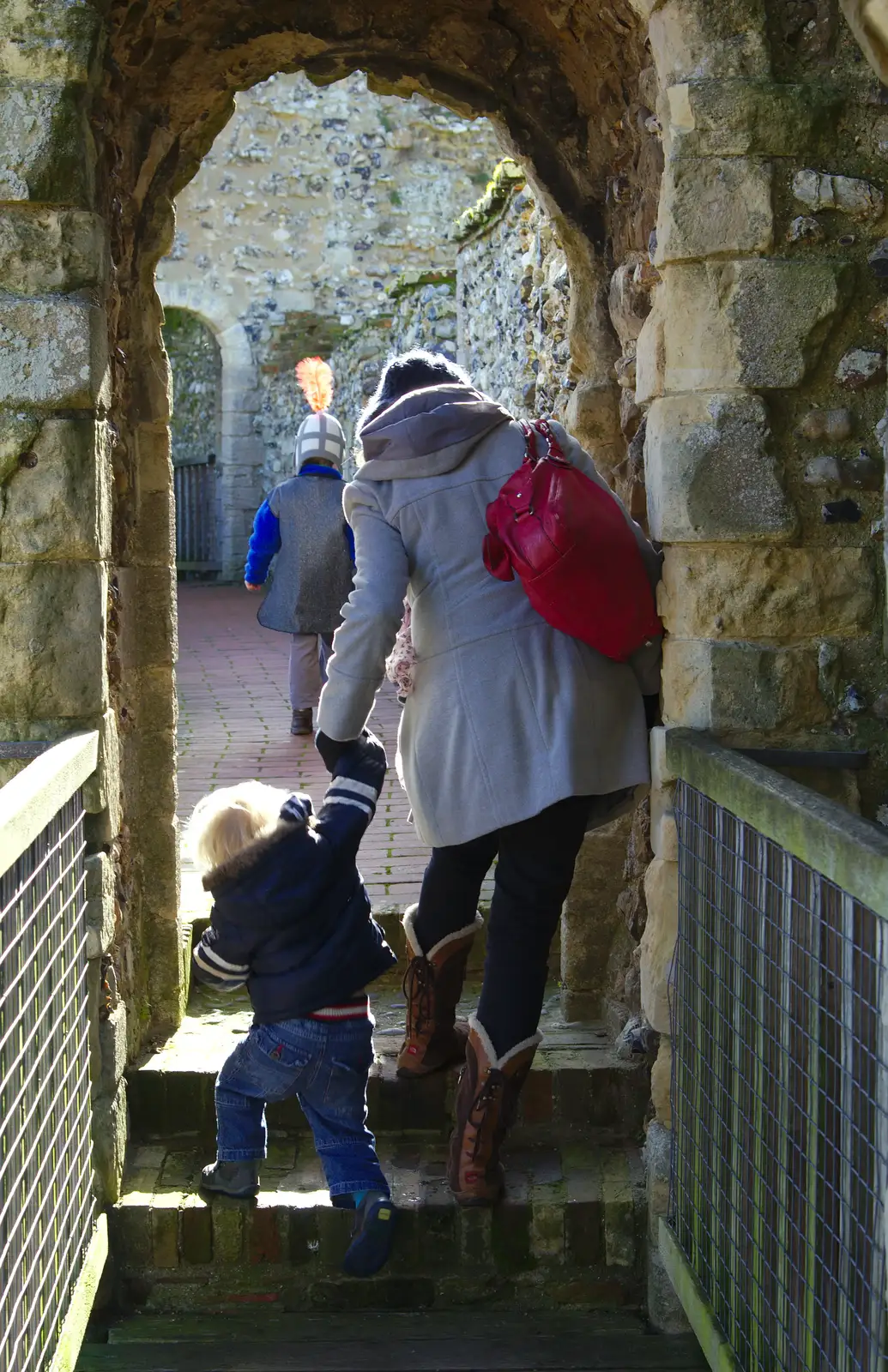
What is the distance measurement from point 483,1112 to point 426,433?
1.51 m

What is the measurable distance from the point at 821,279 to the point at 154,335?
75.4 inches

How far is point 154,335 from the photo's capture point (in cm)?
404

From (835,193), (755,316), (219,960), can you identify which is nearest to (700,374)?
(755,316)

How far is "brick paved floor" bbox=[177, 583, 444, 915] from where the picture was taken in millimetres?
5148

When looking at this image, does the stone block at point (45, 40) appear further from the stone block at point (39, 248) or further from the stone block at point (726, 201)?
the stone block at point (726, 201)

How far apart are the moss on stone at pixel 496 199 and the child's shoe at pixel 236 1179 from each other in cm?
570

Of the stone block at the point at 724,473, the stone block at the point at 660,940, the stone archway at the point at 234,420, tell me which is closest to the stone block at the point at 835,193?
the stone block at the point at 724,473

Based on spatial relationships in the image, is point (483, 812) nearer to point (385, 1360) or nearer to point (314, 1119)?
point (314, 1119)

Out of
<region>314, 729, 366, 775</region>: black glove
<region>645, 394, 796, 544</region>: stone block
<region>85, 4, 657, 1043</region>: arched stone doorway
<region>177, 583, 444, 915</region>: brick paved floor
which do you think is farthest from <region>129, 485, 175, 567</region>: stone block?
<region>645, 394, 796, 544</region>: stone block

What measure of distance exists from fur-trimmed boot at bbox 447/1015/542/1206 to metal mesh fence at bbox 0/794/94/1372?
836 millimetres

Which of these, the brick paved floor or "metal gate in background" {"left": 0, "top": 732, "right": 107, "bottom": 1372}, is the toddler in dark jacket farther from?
the brick paved floor

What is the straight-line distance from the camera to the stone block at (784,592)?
3.01 meters

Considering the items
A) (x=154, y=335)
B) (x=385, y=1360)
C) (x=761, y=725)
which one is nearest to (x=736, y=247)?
(x=761, y=725)

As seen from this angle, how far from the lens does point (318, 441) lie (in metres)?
7.08
